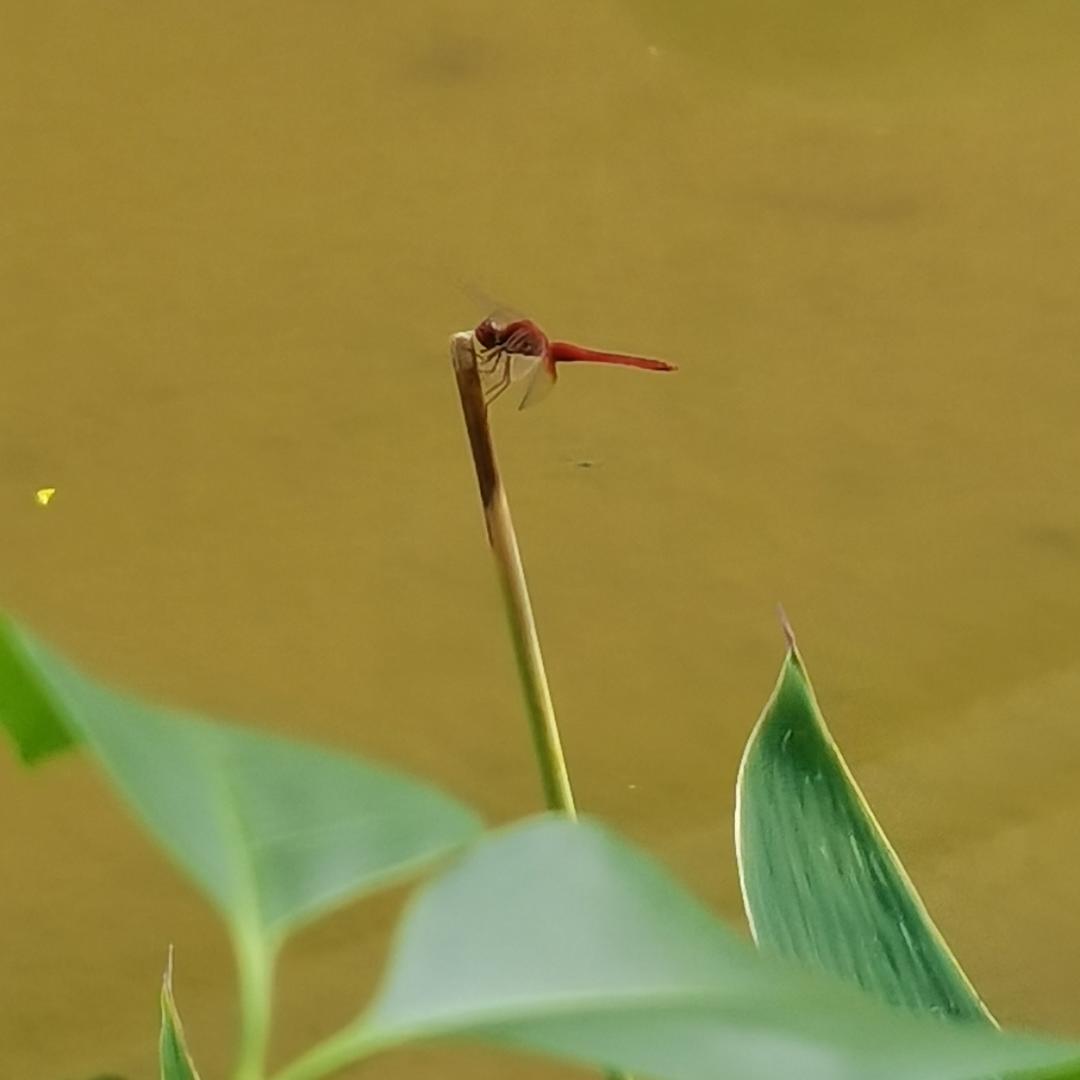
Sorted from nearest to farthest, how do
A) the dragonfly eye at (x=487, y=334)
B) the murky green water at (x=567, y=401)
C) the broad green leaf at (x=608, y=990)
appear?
the broad green leaf at (x=608, y=990)
the dragonfly eye at (x=487, y=334)
the murky green water at (x=567, y=401)

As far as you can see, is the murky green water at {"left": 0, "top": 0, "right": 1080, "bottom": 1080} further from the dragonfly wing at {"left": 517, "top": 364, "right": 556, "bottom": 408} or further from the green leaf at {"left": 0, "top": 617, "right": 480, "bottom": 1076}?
the green leaf at {"left": 0, "top": 617, "right": 480, "bottom": 1076}

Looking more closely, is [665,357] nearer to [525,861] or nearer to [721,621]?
[721,621]

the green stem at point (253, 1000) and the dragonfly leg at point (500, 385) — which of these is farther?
the dragonfly leg at point (500, 385)

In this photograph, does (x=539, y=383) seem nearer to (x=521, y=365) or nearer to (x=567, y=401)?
(x=521, y=365)

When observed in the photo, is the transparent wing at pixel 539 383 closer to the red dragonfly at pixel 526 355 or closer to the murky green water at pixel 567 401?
the red dragonfly at pixel 526 355

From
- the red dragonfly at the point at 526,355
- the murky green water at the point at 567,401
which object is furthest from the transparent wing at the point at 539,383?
the murky green water at the point at 567,401

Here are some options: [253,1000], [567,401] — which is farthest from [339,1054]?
[567,401]

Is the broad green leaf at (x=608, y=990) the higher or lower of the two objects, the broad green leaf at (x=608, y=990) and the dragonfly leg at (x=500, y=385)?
the higher

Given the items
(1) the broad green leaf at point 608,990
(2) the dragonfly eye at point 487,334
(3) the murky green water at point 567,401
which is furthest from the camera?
(3) the murky green water at point 567,401
